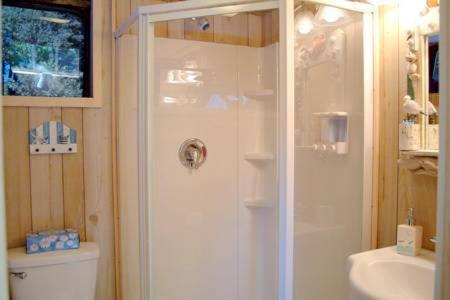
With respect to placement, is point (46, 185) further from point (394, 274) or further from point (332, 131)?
point (394, 274)

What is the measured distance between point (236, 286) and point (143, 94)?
1.43 m

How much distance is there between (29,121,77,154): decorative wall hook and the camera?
1.87 metres

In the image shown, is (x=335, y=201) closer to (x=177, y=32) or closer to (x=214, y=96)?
(x=214, y=96)

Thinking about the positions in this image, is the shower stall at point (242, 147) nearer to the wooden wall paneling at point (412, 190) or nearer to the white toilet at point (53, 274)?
the wooden wall paneling at point (412, 190)

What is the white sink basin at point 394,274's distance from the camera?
132cm

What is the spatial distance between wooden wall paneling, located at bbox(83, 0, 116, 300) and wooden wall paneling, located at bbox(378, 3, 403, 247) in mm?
1455

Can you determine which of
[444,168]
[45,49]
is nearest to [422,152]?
[444,168]

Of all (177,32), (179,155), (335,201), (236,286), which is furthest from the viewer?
(236,286)

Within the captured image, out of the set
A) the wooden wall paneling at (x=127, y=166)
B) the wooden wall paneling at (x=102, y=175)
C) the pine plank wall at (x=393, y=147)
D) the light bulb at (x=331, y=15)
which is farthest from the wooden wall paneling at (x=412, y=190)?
the wooden wall paneling at (x=102, y=175)

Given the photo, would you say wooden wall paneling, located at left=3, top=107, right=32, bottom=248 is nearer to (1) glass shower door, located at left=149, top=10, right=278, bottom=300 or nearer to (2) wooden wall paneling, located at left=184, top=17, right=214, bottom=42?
(1) glass shower door, located at left=149, top=10, right=278, bottom=300

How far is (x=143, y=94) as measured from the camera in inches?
68.2

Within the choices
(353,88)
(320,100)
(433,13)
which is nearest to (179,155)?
(320,100)

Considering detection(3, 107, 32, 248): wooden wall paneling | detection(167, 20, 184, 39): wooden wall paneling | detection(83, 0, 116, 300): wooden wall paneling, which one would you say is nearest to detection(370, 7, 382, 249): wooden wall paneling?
detection(167, 20, 184, 39): wooden wall paneling

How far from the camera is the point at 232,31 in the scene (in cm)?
228
